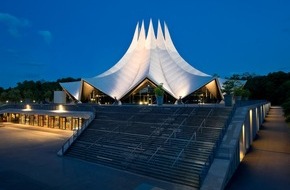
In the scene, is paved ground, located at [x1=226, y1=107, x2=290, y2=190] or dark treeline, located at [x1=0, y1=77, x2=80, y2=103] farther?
dark treeline, located at [x1=0, y1=77, x2=80, y2=103]

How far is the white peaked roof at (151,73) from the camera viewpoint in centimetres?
3243

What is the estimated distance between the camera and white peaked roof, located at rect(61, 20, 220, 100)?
3243 centimetres

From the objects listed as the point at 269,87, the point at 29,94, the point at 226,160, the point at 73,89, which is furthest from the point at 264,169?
the point at 269,87

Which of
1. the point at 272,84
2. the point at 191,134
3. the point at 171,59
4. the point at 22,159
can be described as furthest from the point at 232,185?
the point at 272,84

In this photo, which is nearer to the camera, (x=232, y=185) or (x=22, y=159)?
(x=232, y=185)

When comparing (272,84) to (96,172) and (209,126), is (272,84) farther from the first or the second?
(96,172)

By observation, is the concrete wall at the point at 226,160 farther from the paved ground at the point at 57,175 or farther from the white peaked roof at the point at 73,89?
the white peaked roof at the point at 73,89

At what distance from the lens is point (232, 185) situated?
912 centimetres

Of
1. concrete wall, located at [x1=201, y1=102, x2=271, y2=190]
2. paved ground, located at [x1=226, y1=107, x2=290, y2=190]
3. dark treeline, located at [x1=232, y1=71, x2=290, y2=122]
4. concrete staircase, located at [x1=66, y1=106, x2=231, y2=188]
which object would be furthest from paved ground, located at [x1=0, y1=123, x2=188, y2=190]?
dark treeline, located at [x1=232, y1=71, x2=290, y2=122]

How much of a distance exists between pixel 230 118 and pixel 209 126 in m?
1.30

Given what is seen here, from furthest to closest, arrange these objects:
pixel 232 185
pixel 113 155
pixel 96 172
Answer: pixel 113 155 → pixel 96 172 → pixel 232 185

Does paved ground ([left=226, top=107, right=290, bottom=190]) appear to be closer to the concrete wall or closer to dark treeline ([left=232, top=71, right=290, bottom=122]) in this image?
the concrete wall

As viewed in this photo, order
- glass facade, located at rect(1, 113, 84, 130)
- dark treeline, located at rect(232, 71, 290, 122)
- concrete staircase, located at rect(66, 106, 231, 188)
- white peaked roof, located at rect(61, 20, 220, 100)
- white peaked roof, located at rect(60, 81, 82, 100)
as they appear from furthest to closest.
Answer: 1. dark treeline, located at rect(232, 71, 290, 122)
2. white peaked roof, located at rect(60, 81, 82, 100)
3. white peaked roof, located at rect(61, 20, 220, 100)
4. glass facade, located at rect(1, 113, 84, 130)
5. concrete staircase, located at rect(66, 106, 231, 188)

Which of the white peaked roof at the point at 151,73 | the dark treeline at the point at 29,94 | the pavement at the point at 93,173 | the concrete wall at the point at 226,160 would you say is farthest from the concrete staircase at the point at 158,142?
the dark treeline at the point at 29,94
